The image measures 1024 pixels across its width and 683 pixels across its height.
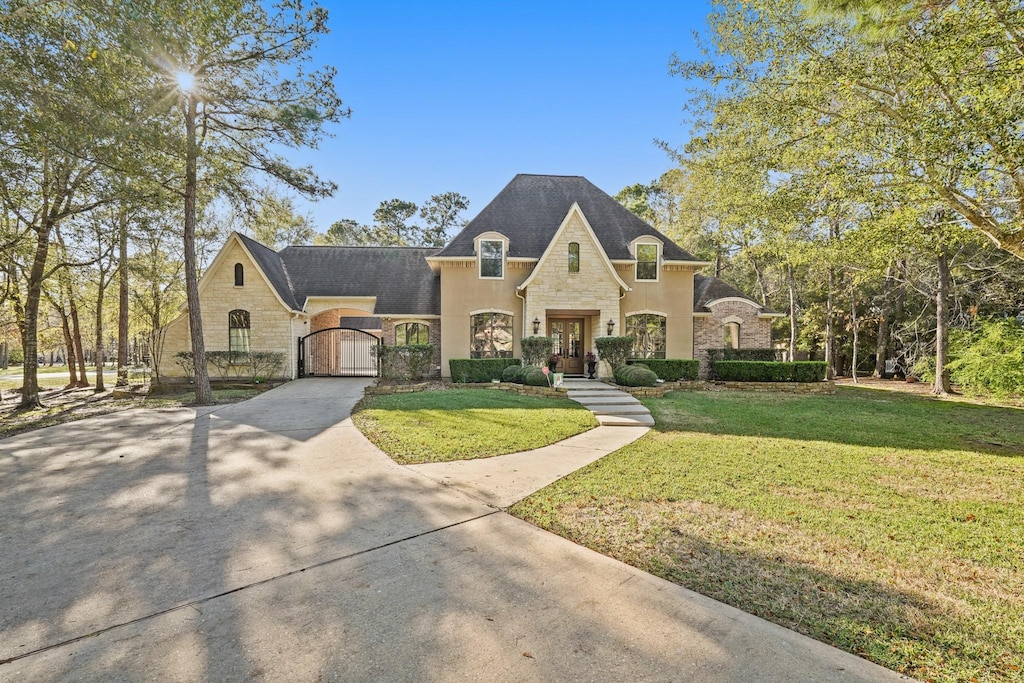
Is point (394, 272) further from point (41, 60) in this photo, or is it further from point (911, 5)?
point (911, 5)

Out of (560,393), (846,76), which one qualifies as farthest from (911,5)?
(560,393)

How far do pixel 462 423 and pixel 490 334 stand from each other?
9.32m

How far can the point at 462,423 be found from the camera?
8719mm

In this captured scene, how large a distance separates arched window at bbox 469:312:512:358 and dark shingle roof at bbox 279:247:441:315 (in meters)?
2.19

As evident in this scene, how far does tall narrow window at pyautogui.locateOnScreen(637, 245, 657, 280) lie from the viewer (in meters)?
18.2

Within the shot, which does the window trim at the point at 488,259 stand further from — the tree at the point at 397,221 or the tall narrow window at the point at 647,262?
the tree at the point at 397,221

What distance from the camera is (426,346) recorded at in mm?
15336

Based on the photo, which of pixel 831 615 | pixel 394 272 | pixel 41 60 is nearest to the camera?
pixel 831 615

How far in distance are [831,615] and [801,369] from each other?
654 inches

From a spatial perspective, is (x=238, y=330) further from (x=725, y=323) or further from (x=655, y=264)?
(x=725, y=323)

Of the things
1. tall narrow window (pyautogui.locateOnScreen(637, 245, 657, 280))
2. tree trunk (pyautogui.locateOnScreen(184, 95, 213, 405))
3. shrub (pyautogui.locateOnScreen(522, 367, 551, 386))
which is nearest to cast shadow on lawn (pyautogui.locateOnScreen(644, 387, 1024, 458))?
shrub (pyautogui.locateOnScreen(522, 367, 551, 386))

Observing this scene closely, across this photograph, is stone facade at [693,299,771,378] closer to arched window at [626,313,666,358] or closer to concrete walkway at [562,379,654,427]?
arched window at [626,313,666,358]

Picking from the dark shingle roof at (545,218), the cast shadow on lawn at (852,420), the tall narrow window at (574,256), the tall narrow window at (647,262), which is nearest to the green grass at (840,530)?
the cast shadow on lawn at (852,420)

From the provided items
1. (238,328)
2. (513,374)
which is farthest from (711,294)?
(238,328)
